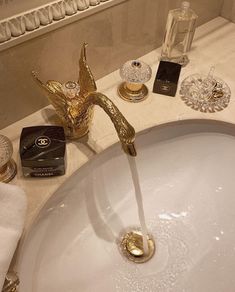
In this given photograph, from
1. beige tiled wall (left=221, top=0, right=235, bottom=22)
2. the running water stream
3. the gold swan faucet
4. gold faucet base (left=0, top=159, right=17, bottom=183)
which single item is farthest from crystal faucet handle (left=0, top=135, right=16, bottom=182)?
beige tiled wall (left=221, top=0, right=235, bottom=22)

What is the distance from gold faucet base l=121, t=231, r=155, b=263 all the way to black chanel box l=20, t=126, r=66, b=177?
201 mm

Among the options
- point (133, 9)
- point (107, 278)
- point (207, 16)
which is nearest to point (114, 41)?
point (133, 9)

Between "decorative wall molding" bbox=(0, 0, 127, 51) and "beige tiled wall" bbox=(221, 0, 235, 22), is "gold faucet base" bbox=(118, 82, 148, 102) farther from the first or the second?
"beige tiled wall" bbox=(221, 0, 235, 22)

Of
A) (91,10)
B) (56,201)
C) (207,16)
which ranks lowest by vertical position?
(56,201)

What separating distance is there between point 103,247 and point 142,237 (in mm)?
83

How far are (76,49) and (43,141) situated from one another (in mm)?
204

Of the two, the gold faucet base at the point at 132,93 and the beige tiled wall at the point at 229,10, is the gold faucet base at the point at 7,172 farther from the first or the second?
the beige tiled wall at the point at 229,10

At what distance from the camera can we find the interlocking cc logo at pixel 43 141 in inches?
23.6

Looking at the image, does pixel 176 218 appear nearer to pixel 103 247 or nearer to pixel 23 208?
pixel 103 247

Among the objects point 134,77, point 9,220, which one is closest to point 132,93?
point 134,77

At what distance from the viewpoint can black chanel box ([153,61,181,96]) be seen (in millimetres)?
782

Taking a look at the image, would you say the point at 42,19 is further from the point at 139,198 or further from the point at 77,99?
the point at 139,198

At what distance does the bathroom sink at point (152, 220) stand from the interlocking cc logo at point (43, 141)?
0.08 metres

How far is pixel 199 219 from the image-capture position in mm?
752
